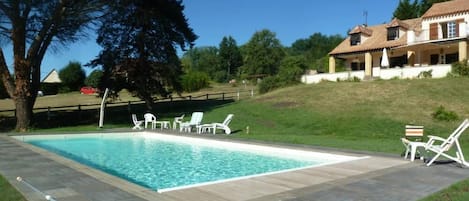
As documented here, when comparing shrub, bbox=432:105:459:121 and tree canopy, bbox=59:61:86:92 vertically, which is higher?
tree canopy, bbox=59:61:86:92

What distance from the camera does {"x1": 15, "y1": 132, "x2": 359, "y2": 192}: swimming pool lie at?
10156mm

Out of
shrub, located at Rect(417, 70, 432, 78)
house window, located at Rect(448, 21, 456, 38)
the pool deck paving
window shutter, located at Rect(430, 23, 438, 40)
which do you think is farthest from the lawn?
window shutter, located at Rect(430, 23, 438, 40)

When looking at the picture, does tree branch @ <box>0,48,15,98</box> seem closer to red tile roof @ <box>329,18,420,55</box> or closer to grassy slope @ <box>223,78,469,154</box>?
grassy slope @ <box>223,78,469,154</box>

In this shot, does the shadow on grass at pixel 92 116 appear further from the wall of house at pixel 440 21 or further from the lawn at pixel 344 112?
the wall of house at pixel 440 21

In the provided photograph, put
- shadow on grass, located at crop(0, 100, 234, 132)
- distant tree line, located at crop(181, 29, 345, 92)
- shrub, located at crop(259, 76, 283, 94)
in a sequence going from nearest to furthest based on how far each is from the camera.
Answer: shadow on grass, located at crop(0, 100, 234, 132)
shrub, located at crop(259, 76, 283, 94)
distant tree line, located at crop(181, 29, 345, 92)

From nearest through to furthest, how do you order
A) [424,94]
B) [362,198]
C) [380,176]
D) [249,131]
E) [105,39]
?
1. [362,198]
2. [380,176]
3. [249,131]
4. [424,94]
5. [105,39]

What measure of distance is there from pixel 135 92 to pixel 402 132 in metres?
18.7

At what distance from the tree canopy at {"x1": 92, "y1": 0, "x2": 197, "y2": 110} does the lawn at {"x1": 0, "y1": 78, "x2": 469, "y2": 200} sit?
2.29 m

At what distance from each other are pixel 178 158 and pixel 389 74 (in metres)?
22.5

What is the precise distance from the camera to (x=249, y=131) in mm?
20891

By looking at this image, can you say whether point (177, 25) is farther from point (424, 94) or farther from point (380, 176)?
point (380, 176)

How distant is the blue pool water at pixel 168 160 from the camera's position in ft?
33.3

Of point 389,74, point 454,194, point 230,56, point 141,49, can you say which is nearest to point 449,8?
point 389,74

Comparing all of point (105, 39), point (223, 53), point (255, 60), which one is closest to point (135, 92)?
point (105, 39)
